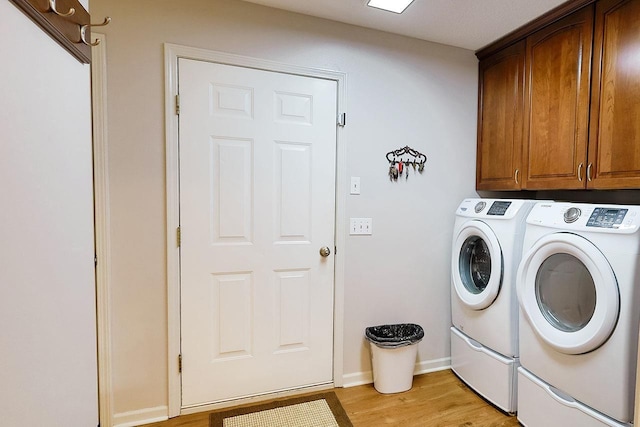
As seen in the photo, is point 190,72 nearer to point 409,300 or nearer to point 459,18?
point 459,18

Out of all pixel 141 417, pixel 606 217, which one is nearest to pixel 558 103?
pixel 606 217

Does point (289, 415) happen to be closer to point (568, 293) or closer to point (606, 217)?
point (568, 293)

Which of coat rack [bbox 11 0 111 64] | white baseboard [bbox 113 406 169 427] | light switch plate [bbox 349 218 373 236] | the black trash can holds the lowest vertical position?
white baseboard [bbox 113 406 169 427]

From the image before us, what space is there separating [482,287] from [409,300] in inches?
19.5

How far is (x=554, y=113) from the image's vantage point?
188cm

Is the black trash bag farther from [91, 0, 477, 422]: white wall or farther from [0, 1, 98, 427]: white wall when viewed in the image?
[0, 1, 98, 427]: white wall

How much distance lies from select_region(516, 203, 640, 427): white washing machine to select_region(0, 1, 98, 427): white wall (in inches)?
77.2

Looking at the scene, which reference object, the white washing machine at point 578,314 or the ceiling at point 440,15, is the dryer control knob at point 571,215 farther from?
the ceiling at point 440,15

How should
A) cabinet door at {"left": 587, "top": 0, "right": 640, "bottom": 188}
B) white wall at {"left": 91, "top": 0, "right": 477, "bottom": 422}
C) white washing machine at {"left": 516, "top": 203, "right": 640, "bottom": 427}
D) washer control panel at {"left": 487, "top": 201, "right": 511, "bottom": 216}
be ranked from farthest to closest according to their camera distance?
1. washer control panel at {"left": 487, "top": 201, "right": 511, "bottom": 216}
2. white wall at {"left": 91, "top": 0, "right": 477, "bottom": 422}
3. cabinet door at {"left": 587, "top": 0, "right": 640, "bottom": 188}
4. white washing machine at {"left": 516, "top": 203, "right": 640, "bottom": 427}

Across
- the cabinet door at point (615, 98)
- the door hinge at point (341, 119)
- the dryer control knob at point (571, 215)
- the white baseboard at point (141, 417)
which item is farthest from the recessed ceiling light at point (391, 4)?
the white baseboard at point (141, 417)

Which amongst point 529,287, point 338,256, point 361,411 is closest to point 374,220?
point 338,256

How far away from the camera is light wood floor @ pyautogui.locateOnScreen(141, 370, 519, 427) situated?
5.92 ft


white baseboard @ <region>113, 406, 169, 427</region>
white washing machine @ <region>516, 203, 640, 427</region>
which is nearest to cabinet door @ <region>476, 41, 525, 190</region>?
white washing machine @ <region>516, 203, 640, 427</region>

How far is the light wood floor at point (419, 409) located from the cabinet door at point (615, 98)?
146 centimetres
